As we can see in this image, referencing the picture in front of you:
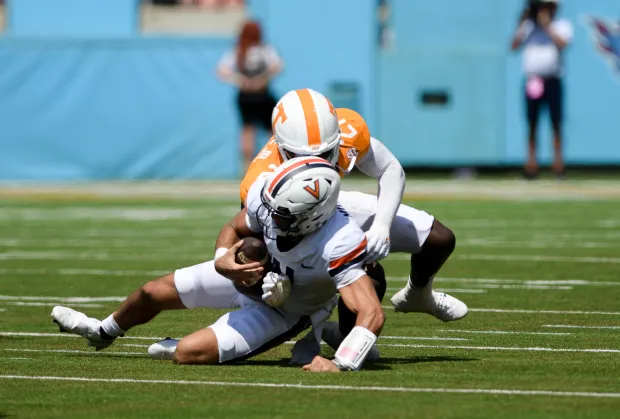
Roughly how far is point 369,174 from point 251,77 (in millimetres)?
Answer: 13424

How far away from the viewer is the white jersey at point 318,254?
21.9 feet

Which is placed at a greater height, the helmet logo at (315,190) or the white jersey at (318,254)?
the helmet logo at (315,190)

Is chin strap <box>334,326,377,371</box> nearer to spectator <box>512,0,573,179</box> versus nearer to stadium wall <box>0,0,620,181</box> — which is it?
spectator <box>512,0,573,179</box>

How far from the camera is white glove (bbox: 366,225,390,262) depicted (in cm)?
693

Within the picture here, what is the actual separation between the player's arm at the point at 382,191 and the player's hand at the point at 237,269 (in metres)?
0.54

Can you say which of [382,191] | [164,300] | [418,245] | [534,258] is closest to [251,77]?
[534,258]

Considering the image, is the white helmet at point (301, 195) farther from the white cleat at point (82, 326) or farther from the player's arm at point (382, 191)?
the white cleat at point (82, 326)

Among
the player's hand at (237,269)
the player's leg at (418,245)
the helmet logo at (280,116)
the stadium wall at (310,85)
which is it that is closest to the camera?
the player's hand at (237,269)

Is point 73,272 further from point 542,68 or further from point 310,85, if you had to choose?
point 310,85

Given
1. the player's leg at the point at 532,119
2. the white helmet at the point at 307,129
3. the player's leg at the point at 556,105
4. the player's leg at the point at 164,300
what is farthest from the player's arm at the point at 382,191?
the player's leg at the point at 556,105

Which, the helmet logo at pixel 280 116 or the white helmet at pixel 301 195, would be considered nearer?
the white helmet at pixel 301 195

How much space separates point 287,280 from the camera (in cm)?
678

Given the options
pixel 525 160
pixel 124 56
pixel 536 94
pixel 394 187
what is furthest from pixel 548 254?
pixel 124 56

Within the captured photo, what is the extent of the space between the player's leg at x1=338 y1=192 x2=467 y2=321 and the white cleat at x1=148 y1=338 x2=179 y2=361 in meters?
1.18
